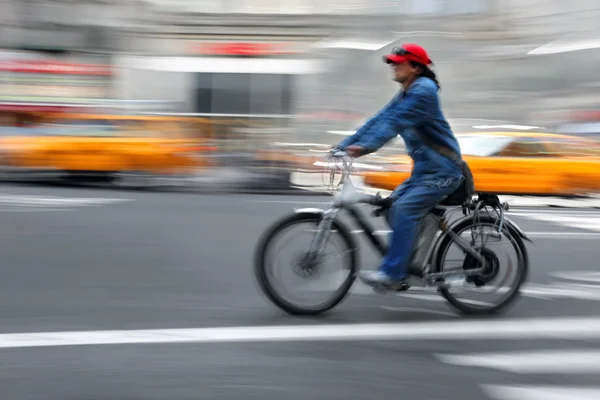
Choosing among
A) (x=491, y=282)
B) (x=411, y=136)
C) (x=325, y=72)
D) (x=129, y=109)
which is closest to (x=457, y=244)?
(x=491, y=282)

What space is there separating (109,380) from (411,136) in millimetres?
2328

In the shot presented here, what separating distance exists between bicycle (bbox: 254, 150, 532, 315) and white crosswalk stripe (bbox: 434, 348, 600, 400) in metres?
0.92

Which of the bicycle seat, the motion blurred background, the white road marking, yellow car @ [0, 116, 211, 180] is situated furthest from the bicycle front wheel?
yellow car @ [0, 116, 211, 180]

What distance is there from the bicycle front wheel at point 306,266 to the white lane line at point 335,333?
0.28 metres

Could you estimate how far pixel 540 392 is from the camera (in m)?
4.43

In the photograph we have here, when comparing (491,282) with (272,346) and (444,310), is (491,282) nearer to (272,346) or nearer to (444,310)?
(444,310)

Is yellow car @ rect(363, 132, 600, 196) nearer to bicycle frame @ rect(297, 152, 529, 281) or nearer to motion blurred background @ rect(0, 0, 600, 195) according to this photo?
motion blurred background @ rect(0, 0, 600, 195)

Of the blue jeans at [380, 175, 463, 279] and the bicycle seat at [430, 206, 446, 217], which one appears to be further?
the bicycle seat at [430, 206, 446, 217]

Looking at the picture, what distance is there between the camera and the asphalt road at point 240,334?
14.7 feet

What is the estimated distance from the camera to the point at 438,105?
571cm

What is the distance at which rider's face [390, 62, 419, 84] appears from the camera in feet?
18.6

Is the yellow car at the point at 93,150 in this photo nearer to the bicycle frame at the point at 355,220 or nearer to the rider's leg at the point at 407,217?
the bicycle frame at the point at 355,220

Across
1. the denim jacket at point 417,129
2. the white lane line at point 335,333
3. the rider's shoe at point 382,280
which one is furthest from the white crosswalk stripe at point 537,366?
the denim jacket at point 417,129

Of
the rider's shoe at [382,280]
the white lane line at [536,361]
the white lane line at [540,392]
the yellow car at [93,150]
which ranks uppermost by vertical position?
the yellow car at [93,150]
